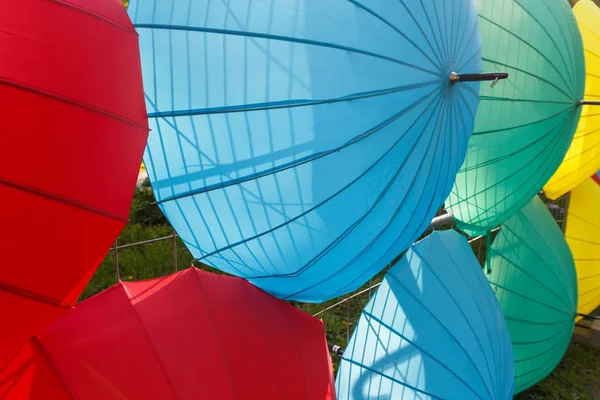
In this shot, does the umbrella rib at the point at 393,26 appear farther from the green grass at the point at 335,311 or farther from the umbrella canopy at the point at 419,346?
the green grass at the point at 335,311

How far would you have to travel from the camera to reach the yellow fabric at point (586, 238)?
81.2 inches

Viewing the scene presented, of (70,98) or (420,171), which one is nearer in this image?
(70,98)

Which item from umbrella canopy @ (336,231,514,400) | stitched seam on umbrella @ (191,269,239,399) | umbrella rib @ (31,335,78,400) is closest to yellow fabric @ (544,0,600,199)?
umbrella canopy @ (336,231,514,400)

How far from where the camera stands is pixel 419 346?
3.51 feet

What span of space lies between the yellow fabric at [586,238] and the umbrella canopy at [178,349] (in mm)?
1500

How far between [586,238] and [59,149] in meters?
2.00

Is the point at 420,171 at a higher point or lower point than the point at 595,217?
higher

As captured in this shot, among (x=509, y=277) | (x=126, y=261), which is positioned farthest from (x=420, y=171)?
(x=126, y=261)

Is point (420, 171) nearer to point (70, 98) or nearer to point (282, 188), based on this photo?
point (282, 188)

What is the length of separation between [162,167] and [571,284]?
1.43 meters

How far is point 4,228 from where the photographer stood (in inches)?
17.7

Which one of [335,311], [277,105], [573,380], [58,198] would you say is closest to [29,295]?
[58,198]

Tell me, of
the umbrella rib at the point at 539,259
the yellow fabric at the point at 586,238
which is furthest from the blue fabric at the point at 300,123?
the yellow fabric at the point at 586,238

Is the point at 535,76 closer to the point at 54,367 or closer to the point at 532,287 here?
the point at 532,287
